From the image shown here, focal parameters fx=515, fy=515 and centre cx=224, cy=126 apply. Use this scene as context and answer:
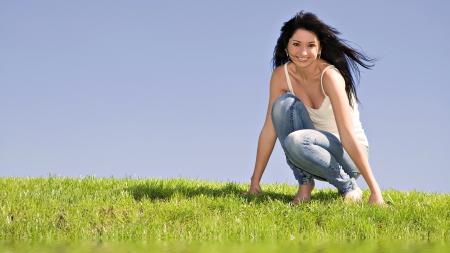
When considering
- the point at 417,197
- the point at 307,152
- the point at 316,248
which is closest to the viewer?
the point at 316,248

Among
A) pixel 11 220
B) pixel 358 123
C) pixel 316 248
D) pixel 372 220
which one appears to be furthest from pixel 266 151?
pixel 11 220

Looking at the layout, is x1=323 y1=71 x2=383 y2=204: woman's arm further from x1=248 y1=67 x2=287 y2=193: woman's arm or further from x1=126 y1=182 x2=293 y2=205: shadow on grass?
x1=126 y1=182 x2=293 y2=205: shadow on grass

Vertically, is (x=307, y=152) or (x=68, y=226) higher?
(x=307, y=152)

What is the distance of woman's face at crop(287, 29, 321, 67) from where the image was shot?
7.35m

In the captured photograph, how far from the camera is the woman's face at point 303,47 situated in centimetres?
735

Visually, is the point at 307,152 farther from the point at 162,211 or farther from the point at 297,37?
the point at 162,211

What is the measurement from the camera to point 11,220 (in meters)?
7.08

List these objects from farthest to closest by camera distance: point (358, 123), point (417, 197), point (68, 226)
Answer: point (417, 197), point (358, 123), point (68, 226)

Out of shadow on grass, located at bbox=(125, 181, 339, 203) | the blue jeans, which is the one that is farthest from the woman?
shadow on grass, located at bbox=(125, 181, 339, 203)

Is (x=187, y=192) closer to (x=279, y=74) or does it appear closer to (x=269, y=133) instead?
(x=269, y=133)

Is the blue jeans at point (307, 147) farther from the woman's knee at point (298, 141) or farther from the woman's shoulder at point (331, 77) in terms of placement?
the woman's shoulder at point (331, 77)

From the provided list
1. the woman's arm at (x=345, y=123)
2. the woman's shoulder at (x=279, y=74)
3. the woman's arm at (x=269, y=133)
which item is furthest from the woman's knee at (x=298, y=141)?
the woman's shoulder at (x=279, y=74)

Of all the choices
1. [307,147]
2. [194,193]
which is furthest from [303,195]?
[194,193]

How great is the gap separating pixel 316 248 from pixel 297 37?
316 cm
